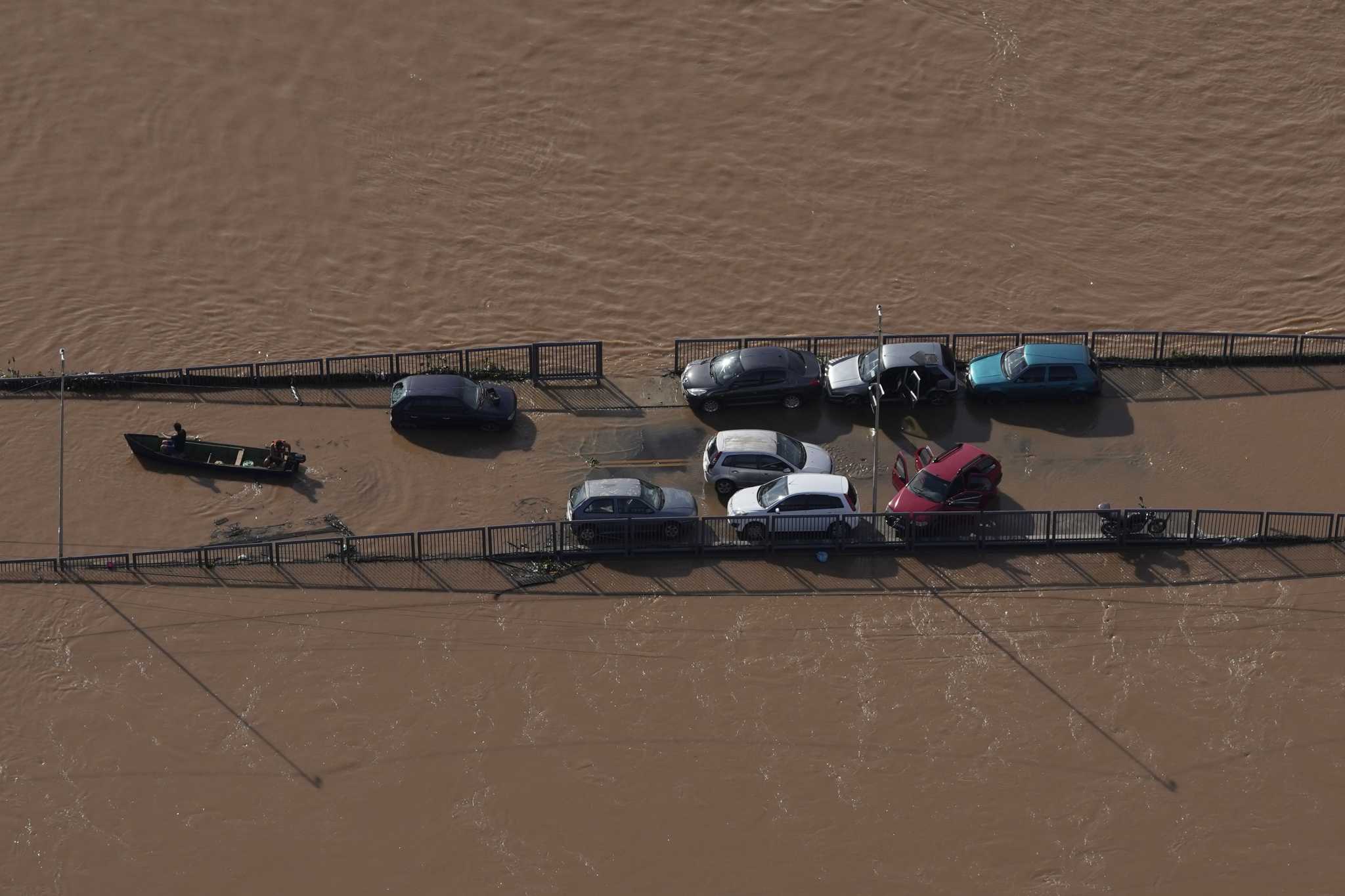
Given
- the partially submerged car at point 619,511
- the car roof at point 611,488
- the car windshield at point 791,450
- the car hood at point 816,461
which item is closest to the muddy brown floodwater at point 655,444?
the partially submerged car at point 619,511

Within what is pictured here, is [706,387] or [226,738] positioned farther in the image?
[706,387]

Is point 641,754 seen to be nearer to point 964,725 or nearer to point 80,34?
point 964,725

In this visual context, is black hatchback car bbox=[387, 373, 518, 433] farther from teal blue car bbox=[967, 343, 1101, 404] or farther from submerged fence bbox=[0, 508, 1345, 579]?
teal blue car bbox=[967, 343, 1101, 404]

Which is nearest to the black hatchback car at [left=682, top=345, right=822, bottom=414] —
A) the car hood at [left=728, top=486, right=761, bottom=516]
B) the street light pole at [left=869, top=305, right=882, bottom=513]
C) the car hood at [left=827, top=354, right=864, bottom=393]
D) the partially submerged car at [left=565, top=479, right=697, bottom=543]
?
the car hood at [left=827, top=354, right=864, bottom=393]

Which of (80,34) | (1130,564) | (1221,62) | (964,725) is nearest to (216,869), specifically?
(964,725)

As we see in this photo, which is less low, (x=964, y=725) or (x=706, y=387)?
(x=706, y=387)

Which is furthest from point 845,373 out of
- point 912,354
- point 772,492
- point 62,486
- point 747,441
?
point 62,486

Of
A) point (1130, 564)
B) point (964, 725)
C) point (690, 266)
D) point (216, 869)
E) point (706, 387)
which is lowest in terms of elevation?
point (216, 869)
